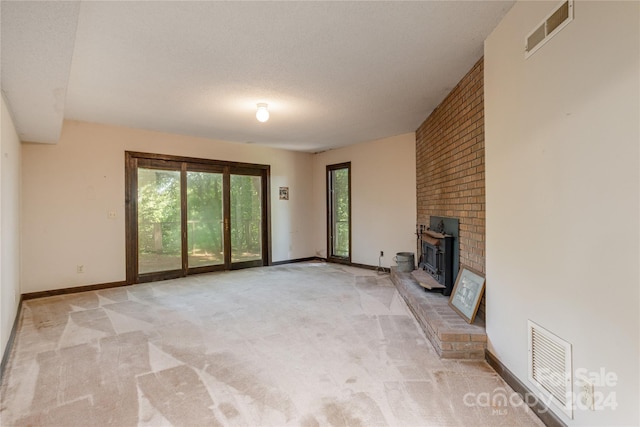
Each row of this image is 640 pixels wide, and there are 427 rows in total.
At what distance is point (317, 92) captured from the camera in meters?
3.52

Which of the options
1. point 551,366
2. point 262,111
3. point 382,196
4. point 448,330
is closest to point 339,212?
point 382,196

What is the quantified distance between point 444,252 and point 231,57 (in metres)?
2.88

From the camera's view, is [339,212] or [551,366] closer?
[551,366]

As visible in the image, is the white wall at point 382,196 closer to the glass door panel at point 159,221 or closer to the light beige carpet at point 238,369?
the light beige carpet at point 238,369

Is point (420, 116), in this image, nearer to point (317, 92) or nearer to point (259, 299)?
point (317, 92)

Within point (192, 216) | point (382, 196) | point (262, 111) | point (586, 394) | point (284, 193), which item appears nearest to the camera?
point (586, 394)

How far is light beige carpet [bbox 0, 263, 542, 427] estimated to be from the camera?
185cm

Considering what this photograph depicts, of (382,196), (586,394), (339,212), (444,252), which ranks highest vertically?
(382,196)

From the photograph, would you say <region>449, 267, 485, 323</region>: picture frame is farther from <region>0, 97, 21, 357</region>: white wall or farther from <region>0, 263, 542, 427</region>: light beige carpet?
<region>0, 97, 21, 357</region>: white wall

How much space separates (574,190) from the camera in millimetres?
1539

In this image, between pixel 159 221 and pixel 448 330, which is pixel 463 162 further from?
pixel 159 221

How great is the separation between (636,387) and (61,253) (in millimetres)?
5904

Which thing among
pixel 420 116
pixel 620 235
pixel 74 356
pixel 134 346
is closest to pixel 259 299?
pixel 134 346

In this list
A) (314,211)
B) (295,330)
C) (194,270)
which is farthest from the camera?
(314,211)
